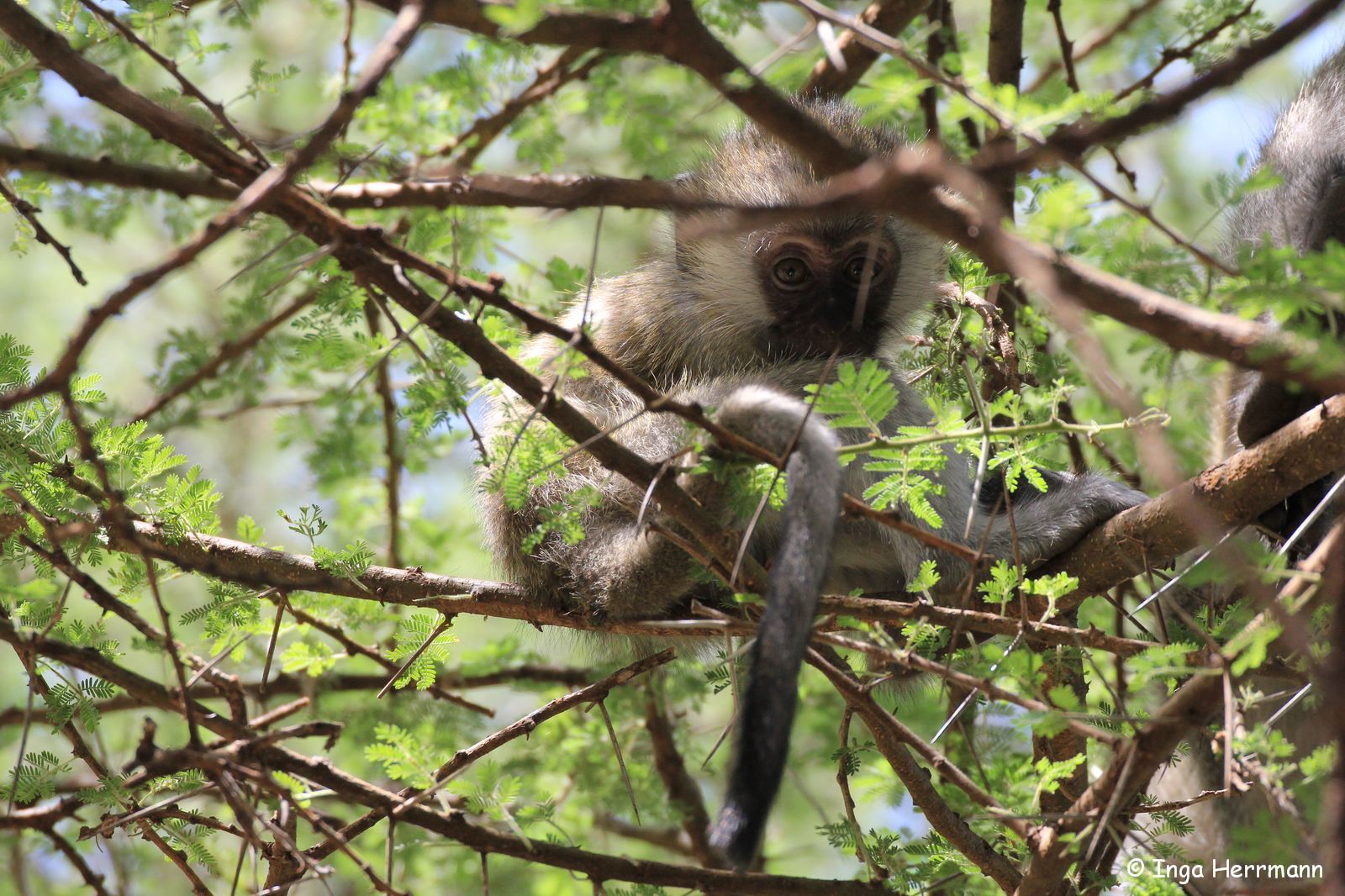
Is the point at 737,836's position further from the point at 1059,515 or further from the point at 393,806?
the point at 1059,515

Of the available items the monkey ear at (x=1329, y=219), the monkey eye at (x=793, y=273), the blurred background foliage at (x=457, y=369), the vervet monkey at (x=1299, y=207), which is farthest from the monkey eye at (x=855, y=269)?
the monkey ear at (x=1329, y=219)

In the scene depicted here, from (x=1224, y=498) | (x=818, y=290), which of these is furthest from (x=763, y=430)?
(x=818, y=290)

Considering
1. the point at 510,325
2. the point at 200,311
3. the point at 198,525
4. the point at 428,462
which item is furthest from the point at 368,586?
the point at 200,311

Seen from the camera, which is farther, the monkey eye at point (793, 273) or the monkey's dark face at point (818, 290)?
the monkey eye at point (793, 273)

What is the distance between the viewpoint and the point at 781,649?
198 cm

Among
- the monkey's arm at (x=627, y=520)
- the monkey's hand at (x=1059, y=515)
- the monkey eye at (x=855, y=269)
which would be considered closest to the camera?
the monkey's arm at (x=627, y=520)

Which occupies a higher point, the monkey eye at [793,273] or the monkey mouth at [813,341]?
the monkey eye at [793,273]

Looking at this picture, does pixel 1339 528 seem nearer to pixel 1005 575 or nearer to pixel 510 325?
pixel 1005 575

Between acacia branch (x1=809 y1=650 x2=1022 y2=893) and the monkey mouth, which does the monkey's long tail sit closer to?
acacia branch (x1=809 y1=650 x2=1022 y2=893)

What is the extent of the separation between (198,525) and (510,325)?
967 millimetres

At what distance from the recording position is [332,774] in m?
2.50

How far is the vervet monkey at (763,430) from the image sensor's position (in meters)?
2.07

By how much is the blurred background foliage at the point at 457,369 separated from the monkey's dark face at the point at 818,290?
0.50 meters

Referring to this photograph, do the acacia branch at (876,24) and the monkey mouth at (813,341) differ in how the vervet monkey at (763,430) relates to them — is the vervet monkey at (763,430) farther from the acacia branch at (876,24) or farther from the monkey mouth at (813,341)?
the acacia branch at (876,24)
